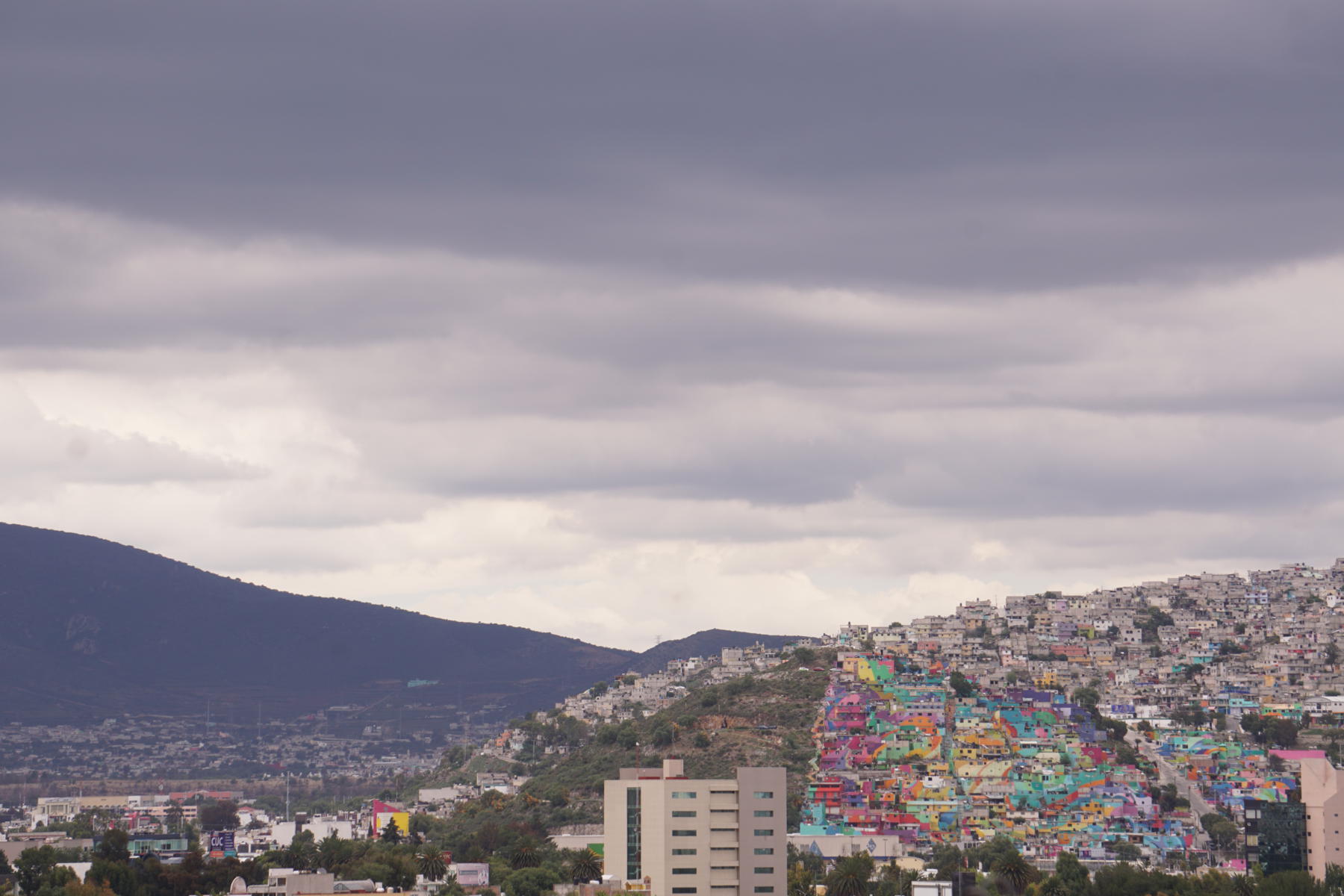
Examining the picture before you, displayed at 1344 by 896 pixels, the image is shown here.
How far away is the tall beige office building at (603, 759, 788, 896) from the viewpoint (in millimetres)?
149000

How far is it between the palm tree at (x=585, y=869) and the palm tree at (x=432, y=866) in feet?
35.1

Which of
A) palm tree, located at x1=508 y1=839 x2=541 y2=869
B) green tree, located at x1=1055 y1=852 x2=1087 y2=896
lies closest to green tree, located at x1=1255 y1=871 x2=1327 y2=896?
green tree, located at x1=1055 y1=852 x2=1087 y2=896

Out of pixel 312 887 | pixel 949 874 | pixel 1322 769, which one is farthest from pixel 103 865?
pixel 1322 769

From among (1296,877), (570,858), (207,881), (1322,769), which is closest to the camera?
(1296,877)

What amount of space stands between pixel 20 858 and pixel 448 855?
42.3 metres

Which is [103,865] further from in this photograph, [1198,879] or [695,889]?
[1198,879]

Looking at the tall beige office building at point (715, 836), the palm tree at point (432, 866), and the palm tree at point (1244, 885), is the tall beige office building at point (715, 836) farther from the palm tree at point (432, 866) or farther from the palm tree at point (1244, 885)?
the palm tree at point (1244, 885)

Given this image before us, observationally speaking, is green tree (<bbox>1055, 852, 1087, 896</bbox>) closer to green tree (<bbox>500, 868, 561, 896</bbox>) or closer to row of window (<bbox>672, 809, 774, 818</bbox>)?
row of window (<bbox>672, 809, 774, 818</bbox>)

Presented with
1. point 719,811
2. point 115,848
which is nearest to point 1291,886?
point 719,811

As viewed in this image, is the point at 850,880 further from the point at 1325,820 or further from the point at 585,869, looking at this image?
the point at 1325,820

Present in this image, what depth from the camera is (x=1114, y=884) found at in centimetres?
15988

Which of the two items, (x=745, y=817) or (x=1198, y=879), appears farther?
(x=1198, y=879)

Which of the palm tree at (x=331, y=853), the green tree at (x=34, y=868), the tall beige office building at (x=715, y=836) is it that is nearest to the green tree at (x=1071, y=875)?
the tall beige office building at (x=715, y=836)

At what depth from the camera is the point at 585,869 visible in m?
166
